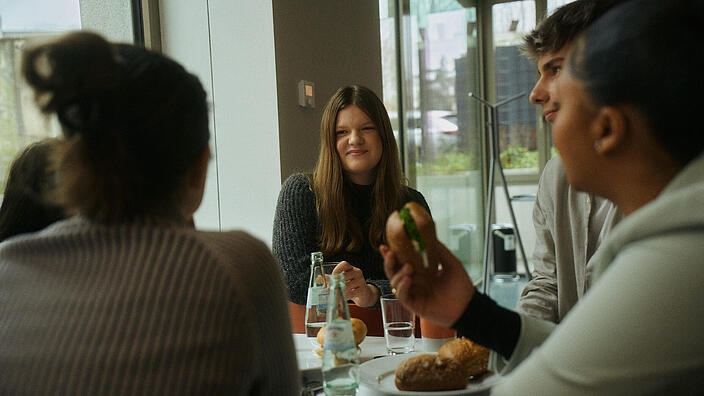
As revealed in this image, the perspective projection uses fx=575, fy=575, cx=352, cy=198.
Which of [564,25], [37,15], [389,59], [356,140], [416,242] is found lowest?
[416,242]

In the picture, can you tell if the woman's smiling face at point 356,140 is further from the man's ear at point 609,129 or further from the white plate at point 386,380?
the man's ear at point 609,129

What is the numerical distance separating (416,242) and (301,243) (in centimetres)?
118

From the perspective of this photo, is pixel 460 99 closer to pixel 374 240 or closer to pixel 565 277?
pixel 374 240

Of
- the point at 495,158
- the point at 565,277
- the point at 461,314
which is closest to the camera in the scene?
the point at 461,314

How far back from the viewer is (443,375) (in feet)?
3.22

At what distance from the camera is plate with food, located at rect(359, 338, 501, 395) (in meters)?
0.98

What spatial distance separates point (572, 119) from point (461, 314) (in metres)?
0.39

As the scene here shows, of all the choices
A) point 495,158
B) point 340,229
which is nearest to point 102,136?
point 340,229

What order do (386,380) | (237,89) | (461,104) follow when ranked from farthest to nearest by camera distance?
(461,104) < (237,89) < (386,380)

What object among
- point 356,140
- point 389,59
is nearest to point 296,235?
point 356,140

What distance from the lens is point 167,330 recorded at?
685 millimetres

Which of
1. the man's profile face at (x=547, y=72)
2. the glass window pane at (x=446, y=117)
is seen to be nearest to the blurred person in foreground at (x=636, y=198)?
the man's profile face at (x=547, y=72)

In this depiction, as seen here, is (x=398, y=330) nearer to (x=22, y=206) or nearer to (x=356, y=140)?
(x=22, y=206)

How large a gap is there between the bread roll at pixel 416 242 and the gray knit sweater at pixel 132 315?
11.9 inches
